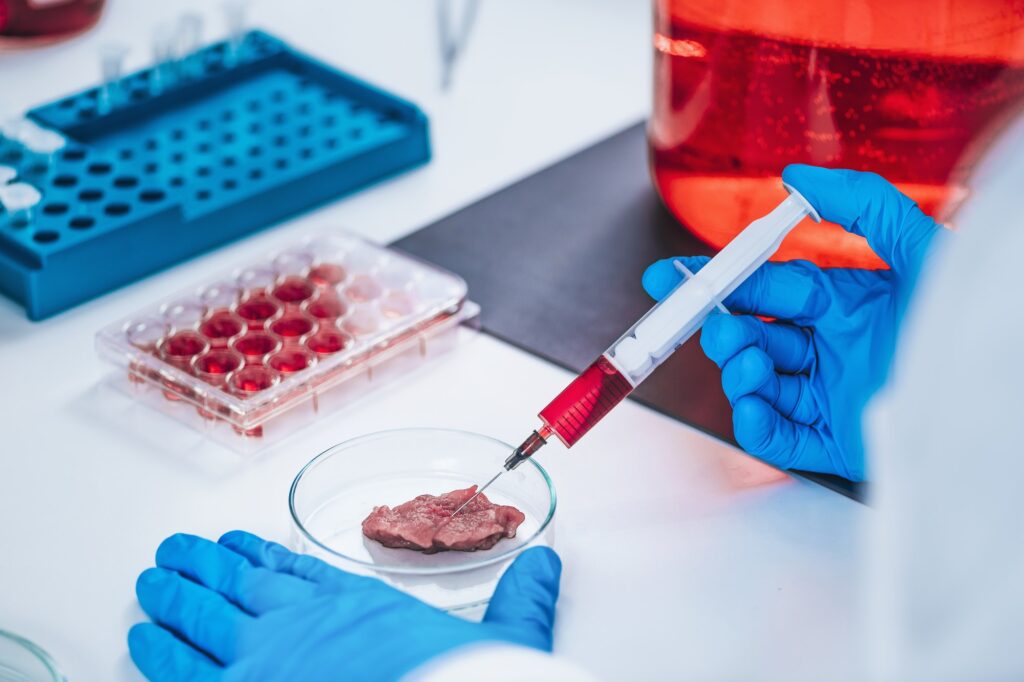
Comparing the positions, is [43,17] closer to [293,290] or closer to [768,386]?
[293,290]

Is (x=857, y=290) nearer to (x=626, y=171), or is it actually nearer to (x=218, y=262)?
(x=626, y=171)

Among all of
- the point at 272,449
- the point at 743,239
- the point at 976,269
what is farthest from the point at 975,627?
the point at 272,449

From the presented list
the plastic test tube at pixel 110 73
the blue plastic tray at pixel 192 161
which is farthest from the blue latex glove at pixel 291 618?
the plastic test tube at pixel 110 73

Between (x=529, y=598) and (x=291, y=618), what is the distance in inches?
6.6

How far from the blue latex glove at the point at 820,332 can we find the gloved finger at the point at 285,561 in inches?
14.3

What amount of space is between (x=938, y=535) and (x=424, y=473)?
1.95 feet

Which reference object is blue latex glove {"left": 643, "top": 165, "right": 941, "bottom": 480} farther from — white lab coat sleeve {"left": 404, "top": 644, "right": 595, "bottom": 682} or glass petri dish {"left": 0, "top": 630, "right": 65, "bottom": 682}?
glass petri dish {"left": 0, "top": 630, "right": 65, "bottom": 682}

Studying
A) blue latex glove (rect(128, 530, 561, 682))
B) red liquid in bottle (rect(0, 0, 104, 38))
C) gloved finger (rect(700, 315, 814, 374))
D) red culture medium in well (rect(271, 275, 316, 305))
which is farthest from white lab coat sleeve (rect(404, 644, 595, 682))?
red liquid in bottle (rect(0, 0, 104, 38))

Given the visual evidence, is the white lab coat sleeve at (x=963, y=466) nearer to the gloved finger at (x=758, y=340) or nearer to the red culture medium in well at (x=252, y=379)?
the gloved finger at (x=758, y=340)

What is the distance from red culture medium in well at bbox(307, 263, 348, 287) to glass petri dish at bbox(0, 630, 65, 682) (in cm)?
53

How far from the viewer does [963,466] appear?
477 millimetres

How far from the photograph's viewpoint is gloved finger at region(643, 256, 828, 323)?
1.04m

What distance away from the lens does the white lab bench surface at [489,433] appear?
880 mm

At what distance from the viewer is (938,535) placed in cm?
49
